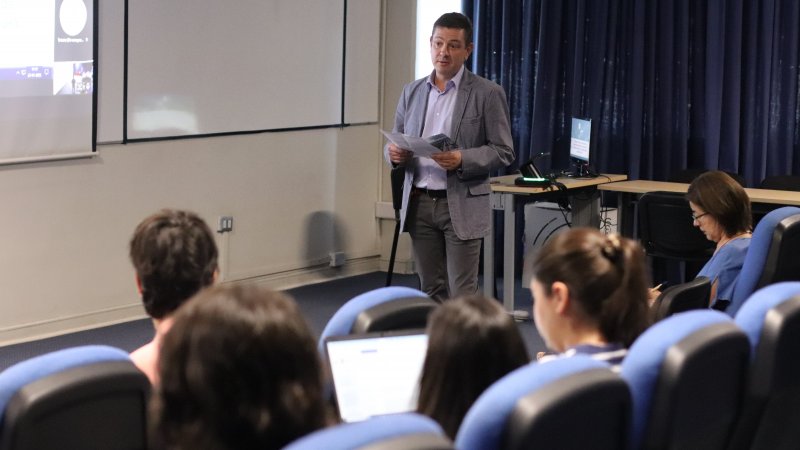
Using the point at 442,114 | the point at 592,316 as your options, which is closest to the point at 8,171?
the point at 442,114

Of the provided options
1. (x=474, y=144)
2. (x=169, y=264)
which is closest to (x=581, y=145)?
(x=474, y=144)

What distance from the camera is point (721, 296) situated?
3.92 metres

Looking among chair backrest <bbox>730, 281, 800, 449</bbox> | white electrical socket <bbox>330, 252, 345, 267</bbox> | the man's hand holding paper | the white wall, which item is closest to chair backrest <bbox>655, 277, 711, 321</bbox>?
chair backrest <bbox>730, 281, 800, 449</bbox>

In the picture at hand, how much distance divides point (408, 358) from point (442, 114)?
264 cm

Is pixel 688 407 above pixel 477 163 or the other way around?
the other way around

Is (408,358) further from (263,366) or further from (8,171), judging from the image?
(8,171)

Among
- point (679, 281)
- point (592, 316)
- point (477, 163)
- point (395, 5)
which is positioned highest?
point (395, 5)

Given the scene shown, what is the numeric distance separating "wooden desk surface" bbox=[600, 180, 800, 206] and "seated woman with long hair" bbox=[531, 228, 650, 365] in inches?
147

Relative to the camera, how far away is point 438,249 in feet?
15.6

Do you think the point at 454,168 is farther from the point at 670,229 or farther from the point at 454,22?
the point at 670,229

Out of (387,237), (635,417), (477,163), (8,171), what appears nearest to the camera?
(635,417)

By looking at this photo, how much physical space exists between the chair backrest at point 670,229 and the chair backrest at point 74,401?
4.28 meters

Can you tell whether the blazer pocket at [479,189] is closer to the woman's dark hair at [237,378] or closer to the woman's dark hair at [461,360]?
the woman's dark hair at [461,360]

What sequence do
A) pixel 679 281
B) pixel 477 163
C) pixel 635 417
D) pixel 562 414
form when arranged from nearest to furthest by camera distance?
pixel 562 414, pixel 635 417, pixel 477 163, pixel 679 281
